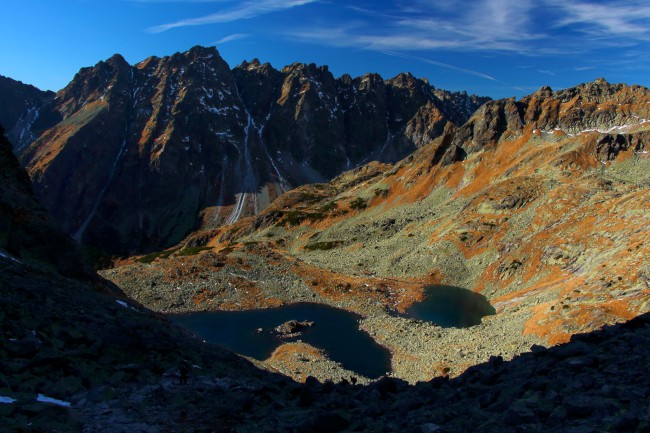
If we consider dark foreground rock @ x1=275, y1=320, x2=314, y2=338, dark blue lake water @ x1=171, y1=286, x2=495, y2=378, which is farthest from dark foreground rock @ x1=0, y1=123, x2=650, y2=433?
dark foreground rock @ x1=275, y1=320, x2=314, y2=338

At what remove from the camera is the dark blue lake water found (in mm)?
65250

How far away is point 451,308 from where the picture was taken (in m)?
86.0

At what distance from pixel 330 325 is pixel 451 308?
83.6 feet

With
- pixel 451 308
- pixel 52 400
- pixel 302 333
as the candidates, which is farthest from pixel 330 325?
pixel 52 400

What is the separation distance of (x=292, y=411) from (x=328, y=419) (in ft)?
10.2

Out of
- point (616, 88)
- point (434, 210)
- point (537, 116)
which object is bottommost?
point (434, 210)

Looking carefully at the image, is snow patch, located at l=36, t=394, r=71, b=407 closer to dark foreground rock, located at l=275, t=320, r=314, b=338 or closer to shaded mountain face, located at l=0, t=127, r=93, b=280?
shaded mountain face, located at l=0, t=127, r=93, b=280

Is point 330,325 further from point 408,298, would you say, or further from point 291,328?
point 408,298

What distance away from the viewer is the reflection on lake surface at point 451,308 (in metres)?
78.9

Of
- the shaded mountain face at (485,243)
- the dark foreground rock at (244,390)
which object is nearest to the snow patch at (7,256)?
the dark foreground rock at (244,390)

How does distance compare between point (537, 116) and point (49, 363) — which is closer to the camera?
point (49, 363)

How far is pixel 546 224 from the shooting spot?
324 ft

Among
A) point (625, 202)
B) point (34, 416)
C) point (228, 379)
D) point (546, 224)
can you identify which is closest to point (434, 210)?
point (546, 224)

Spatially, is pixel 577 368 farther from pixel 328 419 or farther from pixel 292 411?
pixel 292 411
